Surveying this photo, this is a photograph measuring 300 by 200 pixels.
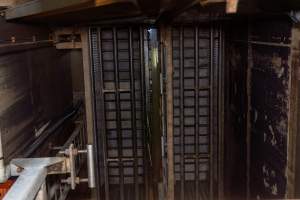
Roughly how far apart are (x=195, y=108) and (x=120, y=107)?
1.21 metres

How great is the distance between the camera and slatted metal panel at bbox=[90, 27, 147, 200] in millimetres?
5246

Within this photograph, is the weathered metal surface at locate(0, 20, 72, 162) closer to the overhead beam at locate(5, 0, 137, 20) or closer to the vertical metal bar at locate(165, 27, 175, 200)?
the overhead beam at locate(5, 0, 137, 20)

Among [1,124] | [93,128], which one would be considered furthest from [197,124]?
Result: [1,124]

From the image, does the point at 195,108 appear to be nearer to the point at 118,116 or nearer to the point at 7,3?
the point at 118,116

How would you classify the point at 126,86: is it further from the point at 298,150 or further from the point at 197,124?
the point at 298,150

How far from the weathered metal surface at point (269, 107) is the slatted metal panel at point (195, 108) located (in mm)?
1163

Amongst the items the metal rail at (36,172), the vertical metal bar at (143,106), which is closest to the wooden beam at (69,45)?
the vertical metal bar at (143,106)

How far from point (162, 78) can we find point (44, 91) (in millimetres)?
1828

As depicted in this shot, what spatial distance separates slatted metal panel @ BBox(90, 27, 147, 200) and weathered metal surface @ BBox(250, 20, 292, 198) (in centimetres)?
186

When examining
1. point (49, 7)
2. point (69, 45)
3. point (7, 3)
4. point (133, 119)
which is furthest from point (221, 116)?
point (7, 3)

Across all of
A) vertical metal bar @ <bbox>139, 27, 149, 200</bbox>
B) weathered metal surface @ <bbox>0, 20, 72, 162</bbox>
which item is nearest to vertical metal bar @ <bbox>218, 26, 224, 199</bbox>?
vertical metal bar @ <bbox>139, 27, 149, 200</bbox>

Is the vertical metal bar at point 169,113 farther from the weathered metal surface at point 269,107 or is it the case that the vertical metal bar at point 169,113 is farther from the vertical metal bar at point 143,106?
the weathered metal surface at point 269,107

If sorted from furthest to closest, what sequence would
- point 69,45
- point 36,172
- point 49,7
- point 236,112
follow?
point 69,45
point 236,112
point 49,7
point 36,172

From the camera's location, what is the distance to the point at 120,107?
17.7ft
